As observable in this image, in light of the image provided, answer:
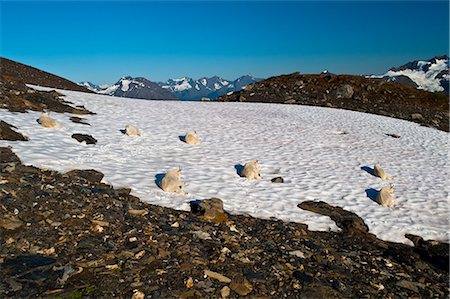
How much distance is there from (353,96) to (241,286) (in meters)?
37.5

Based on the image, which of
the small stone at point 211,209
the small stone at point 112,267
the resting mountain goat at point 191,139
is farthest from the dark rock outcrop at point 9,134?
the small stone at point 112,267

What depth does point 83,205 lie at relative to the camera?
8.37 metres

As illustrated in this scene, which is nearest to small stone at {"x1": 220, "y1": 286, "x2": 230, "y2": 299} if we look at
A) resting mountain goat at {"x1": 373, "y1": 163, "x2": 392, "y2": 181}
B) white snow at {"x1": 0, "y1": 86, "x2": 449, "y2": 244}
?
white snow at {"x1": 0, "y1": 86, "x2": 449, "y2": 244}

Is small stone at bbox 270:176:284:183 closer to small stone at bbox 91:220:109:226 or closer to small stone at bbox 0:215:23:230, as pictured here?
small stone at bbox 91:220:109:226

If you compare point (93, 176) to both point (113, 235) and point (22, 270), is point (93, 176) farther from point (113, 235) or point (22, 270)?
point (22, 270)

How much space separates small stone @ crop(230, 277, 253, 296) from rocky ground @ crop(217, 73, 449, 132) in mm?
30357

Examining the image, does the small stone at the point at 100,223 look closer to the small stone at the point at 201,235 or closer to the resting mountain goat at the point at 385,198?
the small stone at the point at 201,235

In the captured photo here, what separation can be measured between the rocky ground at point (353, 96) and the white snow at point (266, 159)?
9822 mm

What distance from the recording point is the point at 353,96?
129 feet

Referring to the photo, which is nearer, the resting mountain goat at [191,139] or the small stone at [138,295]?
the small stone at [138,295]

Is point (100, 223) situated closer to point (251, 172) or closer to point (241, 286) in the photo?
point (241, 286)

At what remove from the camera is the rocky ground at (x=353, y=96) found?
115ft

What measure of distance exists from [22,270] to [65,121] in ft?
43.8

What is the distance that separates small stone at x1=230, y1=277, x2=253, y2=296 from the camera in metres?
6.12
